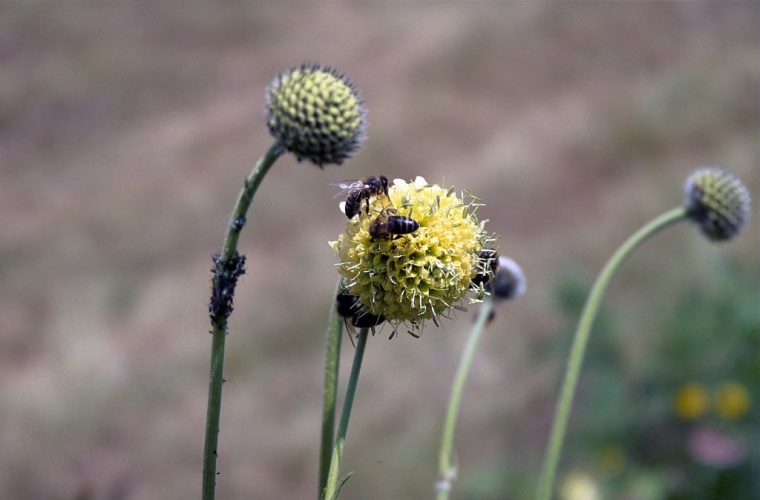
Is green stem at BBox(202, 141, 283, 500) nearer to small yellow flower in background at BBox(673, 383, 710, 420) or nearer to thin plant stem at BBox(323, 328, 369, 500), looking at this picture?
thin plant stem at BBox(323, 328, 369, 500)

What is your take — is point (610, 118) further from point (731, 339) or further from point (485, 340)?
point (731, 339)

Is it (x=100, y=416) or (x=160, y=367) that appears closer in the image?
(x=100, y=416)

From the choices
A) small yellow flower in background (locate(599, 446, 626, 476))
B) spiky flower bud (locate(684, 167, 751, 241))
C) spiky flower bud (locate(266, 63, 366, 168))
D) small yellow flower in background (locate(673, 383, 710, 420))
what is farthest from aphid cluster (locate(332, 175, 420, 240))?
small yellow flower in background (locate(673, 383, 710, 420))

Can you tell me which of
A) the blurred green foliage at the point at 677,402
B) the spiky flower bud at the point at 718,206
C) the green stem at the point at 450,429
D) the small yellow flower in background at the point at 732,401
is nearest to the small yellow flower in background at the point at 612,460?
the blurred green foliage at the point at 677,402

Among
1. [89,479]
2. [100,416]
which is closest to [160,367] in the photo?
[100,416]

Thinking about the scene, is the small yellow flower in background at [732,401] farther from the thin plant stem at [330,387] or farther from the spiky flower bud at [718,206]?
the thin plant stem at [330,387]

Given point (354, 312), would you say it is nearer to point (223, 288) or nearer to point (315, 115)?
point (223, 288)

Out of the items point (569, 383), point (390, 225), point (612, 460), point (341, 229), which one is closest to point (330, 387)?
point (390, 225)
